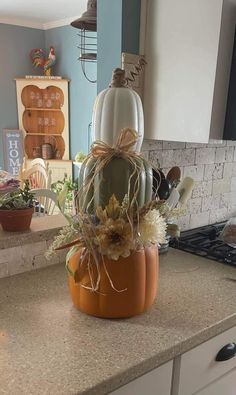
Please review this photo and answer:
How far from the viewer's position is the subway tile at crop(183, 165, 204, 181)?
160 centimetres

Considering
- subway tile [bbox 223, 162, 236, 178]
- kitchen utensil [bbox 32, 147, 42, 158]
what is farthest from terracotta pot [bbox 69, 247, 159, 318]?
kitchen utensil [bbox 32, 147, 42, 158]

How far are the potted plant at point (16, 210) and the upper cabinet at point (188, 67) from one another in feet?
1.75

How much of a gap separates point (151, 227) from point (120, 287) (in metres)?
0.17

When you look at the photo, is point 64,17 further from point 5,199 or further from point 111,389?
point 111,389

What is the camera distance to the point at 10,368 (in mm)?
703

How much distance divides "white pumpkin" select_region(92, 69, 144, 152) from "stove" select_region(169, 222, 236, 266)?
55 centimetres

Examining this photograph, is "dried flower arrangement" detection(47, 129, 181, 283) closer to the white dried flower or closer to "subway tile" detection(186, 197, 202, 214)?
the white dried flower

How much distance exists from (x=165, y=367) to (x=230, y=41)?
0.97m

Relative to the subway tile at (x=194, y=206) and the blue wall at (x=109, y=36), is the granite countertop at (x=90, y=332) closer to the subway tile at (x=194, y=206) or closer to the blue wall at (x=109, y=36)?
the subway tile at (x=194, y=206)

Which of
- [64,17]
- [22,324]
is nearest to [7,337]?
[22,324]

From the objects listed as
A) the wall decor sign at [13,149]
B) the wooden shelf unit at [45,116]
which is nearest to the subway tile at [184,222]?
the wooden shelf unit at [45,116]

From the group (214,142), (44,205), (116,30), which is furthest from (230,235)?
(44,205)

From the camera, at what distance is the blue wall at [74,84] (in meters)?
4.04

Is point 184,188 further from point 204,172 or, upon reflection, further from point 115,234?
point 115,234
